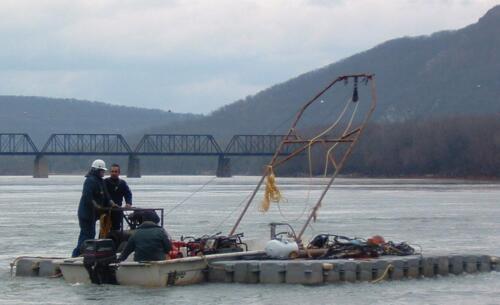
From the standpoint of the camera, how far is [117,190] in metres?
28.1

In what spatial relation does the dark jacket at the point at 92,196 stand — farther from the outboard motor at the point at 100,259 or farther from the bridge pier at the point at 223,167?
the bridge pier at the point at 223,167

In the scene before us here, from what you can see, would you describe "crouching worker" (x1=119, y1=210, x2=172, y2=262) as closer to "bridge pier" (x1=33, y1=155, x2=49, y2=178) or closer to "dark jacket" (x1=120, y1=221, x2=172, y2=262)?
"dark jacket" (x1=120, y1=221, x2=172, y2=262)

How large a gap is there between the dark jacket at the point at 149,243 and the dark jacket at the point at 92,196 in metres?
1.75

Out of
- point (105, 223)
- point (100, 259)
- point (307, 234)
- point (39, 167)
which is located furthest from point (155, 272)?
point (39, 167)

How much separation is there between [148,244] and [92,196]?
229 cm

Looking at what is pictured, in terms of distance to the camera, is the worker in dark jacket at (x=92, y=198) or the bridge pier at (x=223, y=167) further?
the bridge pier at (x=223, y=167)

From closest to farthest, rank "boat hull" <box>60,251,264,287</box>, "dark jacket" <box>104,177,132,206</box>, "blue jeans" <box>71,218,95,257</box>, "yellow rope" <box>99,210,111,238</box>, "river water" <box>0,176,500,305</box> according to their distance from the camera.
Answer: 1. "river water" <box>0,176,500,305</box>
2. "boat hull" <box>60,251,264,287</box>
3. "yellow rope" <box>99,210,111,238</box>
4. "blue jeans" <box>71,218,95,257</box>
5. "dark jacket" <box>104,177,132,206</box>

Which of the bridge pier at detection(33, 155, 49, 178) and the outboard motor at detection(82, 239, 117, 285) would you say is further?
the bridge pier at detection(33, 155, 49, 178)

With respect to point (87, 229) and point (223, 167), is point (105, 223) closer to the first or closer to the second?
point (87, 229)

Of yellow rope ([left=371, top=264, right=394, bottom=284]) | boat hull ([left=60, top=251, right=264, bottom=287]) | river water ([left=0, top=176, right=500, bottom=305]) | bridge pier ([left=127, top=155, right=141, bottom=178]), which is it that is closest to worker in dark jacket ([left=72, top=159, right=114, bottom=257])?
boat hull ([left=60, top=251, right=264, bottom=287])

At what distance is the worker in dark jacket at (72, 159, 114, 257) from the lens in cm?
2756

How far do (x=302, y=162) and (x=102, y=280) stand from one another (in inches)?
6494

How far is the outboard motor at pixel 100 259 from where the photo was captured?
26203 millimetres

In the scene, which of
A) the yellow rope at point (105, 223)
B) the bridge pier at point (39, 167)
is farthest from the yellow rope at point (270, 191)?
the bridge pier at point (39, 167)
